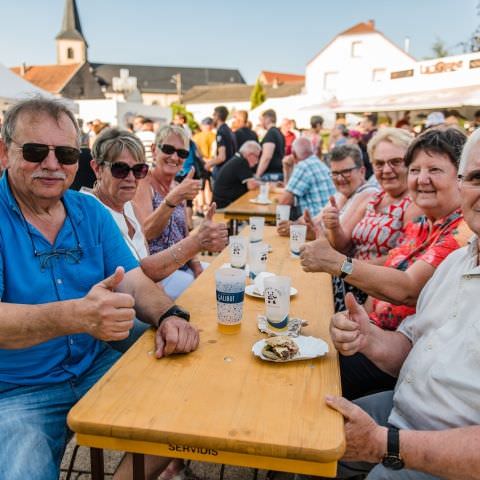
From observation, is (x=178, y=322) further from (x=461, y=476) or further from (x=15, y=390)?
(x=461, y=476)

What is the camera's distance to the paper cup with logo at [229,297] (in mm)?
1622

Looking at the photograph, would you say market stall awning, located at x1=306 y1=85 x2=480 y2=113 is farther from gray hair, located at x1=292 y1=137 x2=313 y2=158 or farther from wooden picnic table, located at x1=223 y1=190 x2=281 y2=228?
wooden picnic table, located at x1=223 y1=190 x2=281 y2=228

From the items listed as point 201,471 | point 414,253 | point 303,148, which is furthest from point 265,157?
point 201,471

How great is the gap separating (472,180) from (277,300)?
0.78m

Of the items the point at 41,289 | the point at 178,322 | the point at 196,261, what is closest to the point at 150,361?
the point at 178,322

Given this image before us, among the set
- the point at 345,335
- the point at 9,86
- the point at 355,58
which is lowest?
the point at 345,335

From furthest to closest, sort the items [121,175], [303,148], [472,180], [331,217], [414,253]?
[303,148]
[331,217]
[121,175]
[414,253]
[472,180]

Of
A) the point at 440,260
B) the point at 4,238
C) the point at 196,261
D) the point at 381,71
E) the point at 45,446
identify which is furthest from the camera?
the point at 381,71

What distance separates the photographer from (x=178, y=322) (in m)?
1.65

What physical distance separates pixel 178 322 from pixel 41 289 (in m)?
0.52

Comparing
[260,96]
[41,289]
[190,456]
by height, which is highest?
[260,96]

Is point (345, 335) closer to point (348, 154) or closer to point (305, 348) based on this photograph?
Answer: point (305, 348)

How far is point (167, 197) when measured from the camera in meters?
3.06

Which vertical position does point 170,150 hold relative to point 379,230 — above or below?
above
